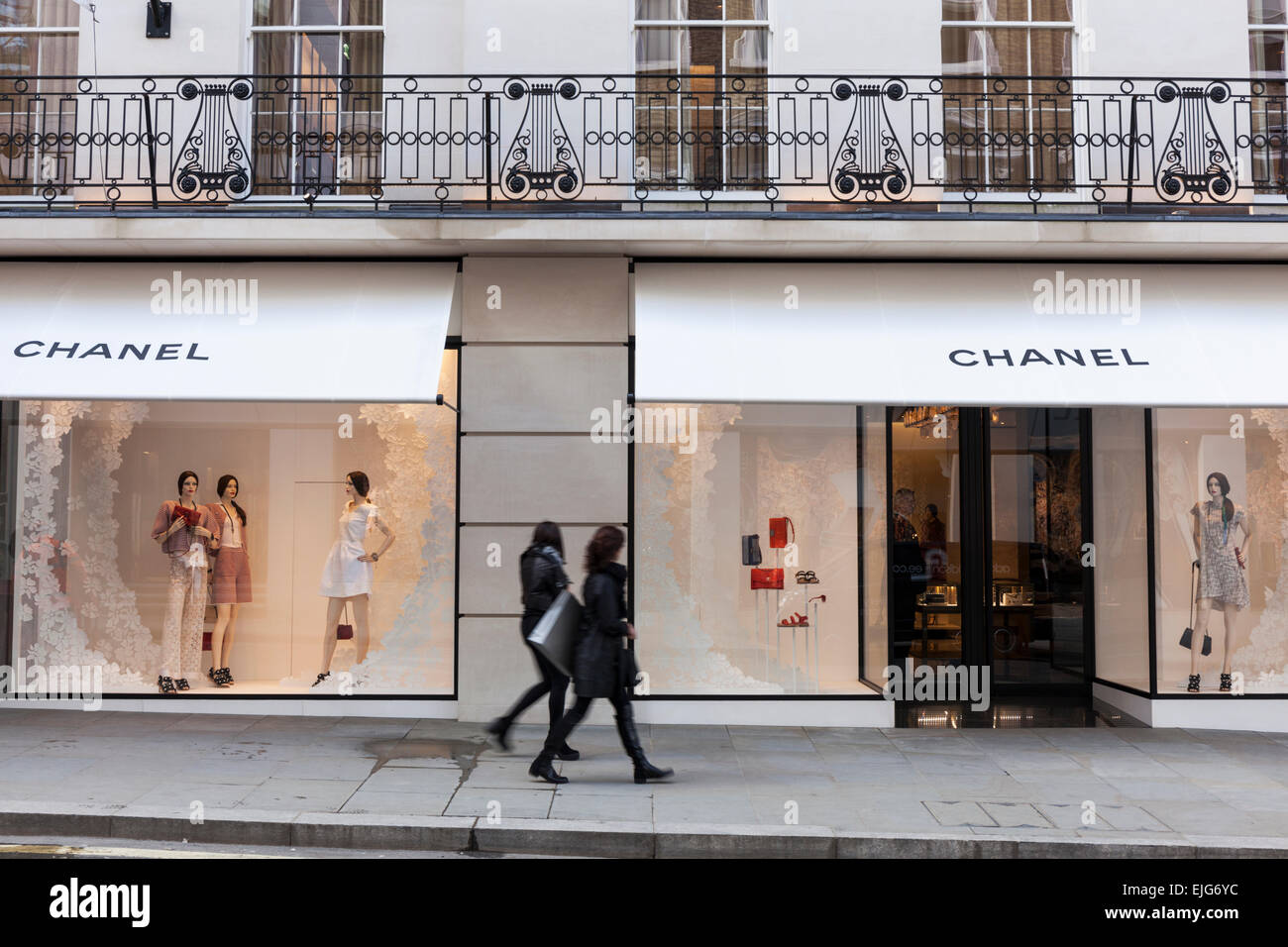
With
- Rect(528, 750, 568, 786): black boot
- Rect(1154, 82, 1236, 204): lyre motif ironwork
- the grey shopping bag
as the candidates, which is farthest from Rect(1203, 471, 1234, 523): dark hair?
Rect(528, 750, 568, 786): black boot

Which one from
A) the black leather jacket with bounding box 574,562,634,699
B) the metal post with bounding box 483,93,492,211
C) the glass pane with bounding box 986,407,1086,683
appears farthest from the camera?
the glass pane with bounding box 986,407,1086,683

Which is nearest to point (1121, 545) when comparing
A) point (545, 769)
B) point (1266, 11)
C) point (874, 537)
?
point (874, 537)

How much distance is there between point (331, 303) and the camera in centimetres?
966

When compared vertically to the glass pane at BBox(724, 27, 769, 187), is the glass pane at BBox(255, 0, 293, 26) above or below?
above

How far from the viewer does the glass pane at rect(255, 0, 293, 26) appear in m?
10.6

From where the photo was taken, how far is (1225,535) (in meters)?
10.5

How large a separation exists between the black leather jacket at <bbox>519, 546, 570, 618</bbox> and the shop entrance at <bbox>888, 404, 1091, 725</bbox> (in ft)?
13.4

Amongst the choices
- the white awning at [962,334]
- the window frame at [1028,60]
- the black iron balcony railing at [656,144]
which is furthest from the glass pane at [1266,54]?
the white awning at [962,334]

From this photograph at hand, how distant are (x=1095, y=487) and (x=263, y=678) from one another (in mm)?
8604

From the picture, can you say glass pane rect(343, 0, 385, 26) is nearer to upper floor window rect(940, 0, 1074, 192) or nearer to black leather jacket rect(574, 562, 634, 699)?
upper floor window rect(940, 0, 1074, 192)

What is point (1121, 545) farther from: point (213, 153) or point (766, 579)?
point (213, 153)

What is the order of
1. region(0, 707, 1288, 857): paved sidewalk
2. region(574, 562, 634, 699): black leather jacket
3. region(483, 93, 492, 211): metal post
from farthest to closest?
region(483, 93, 492, 211): metal post → region(574, 562, 634, 699): black leather jacket → region(0, 707, 1288, 857): paved sidewalk

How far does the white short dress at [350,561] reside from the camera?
411 inches
